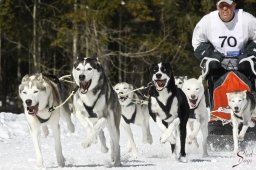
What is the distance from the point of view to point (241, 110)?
710 cm

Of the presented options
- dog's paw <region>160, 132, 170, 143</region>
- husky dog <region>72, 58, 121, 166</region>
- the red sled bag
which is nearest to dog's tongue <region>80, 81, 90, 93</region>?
husky dog <region>72, 58, 121, 166</region>

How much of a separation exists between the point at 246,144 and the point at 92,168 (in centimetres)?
230

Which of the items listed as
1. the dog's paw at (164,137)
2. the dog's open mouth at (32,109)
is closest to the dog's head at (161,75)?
the dog's paw at (164,137)

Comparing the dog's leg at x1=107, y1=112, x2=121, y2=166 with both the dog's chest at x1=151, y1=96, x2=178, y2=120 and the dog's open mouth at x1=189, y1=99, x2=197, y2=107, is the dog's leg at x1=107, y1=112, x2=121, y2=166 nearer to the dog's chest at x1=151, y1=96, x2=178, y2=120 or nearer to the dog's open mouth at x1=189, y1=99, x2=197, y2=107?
the dog's chest at x1=151, y1=96, x2=178, y2=120

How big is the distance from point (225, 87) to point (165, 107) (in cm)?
99

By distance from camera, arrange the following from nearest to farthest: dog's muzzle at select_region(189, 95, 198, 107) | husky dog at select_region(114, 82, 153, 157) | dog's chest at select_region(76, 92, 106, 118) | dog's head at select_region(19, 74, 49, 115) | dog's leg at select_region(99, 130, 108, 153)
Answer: dog's head at select_region(19, 74, 49, 115) < dog's chest at select_region(76, 92, 106, 118) < dog's leg at select_region(99, 130, 108, 153) < dog's muzzle at select_region(189, 95, 198, 107) < husky dog at select_region(114, 82, 153, 157)

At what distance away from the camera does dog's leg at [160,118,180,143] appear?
6.14 meters

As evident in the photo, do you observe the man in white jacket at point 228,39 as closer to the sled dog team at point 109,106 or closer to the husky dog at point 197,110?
the husky dog at point 197,110

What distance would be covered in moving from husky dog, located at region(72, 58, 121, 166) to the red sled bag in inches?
58.9

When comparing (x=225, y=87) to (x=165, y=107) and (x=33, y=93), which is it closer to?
(x=165, y=107)

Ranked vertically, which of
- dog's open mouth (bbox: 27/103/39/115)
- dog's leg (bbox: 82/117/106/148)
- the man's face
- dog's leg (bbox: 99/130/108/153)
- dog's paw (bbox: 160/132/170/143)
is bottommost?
dog's leg (bbox: 99/130/108/153)

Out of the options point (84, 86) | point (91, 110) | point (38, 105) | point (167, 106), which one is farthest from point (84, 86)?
point (167, 106)

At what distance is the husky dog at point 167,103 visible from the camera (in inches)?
249

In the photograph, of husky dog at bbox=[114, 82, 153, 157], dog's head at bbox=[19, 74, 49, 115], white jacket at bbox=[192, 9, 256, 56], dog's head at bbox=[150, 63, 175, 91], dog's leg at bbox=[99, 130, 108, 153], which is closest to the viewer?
dog's head at bbox=[19, 74, 49, 115]
